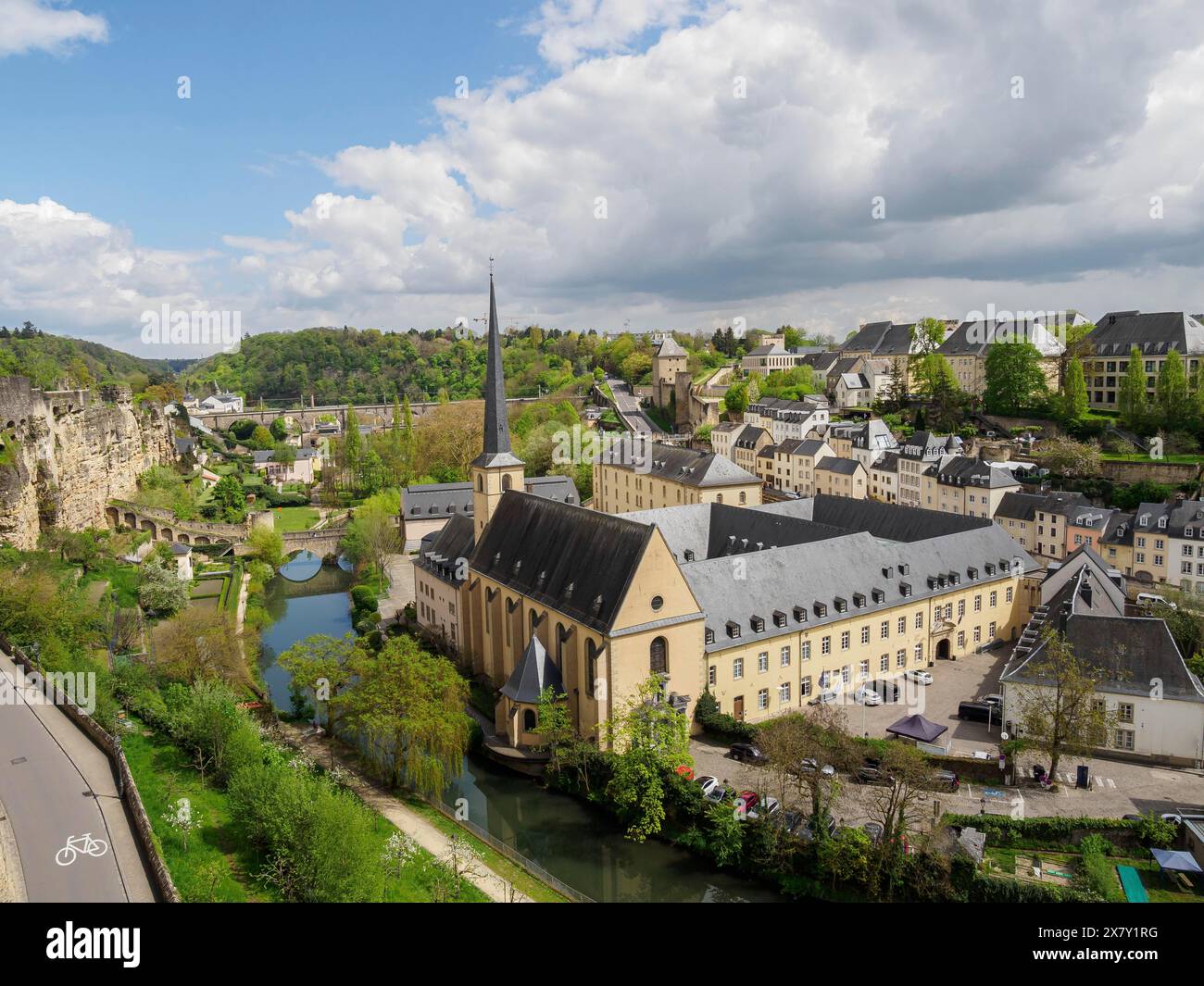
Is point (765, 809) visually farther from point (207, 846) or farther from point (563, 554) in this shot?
point (207, 846)

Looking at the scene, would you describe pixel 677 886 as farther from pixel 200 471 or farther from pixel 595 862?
pixel 200 471

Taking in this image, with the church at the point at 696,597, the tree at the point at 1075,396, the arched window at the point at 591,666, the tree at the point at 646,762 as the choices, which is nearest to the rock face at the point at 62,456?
the church at the point at 696,597

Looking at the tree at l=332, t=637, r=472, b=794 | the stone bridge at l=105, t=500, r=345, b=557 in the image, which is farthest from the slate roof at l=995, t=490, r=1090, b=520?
the stone bridge at l=105, t=500, r=345, b=557

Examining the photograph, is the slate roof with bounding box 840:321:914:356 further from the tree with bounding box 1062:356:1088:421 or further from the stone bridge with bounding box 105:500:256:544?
the stone bridge with bounding box 105:500:256:544

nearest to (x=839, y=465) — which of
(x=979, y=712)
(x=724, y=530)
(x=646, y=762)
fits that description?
(x=724, y=530)

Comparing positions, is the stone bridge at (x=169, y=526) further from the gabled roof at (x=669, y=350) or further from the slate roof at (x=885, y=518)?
the gabled roof at (x=669, y=350)
